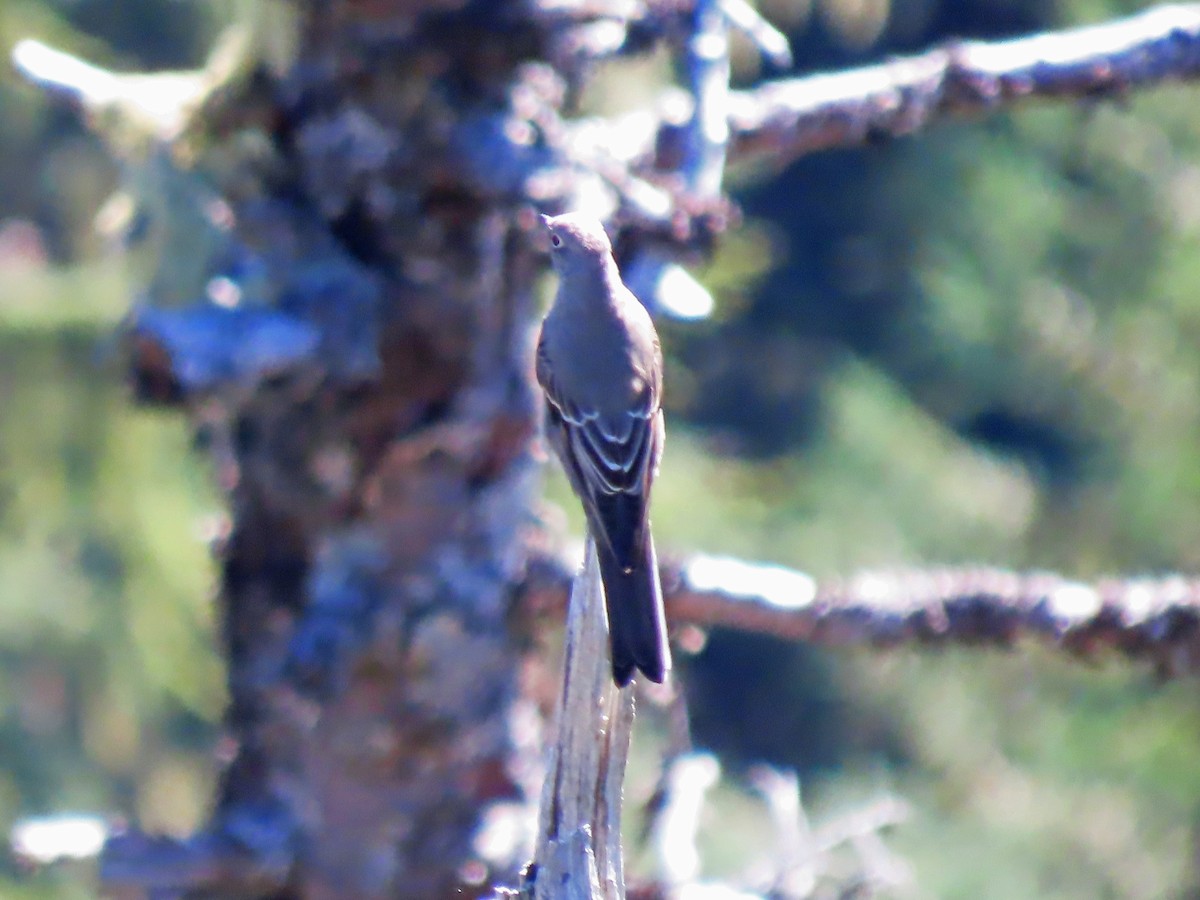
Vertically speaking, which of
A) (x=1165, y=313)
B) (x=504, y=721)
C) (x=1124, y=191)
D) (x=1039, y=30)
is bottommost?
(x=504, y=721)

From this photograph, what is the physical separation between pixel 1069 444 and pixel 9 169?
7574mm

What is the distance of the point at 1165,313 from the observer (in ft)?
38.1

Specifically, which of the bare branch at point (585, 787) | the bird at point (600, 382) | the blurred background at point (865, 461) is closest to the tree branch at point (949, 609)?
the bird at point (600, 382)

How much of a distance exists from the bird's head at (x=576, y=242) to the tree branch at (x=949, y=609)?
2.10 ft

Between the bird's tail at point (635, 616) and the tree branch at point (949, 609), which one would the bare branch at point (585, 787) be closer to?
the bird's tail at point (635, 616)

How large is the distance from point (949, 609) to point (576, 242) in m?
1.01

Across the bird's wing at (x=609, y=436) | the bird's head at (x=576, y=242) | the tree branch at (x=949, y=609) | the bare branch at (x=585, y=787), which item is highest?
the bird's head at (x=576, y=242)

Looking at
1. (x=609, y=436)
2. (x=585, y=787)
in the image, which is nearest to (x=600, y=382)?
(x=609, y=436)

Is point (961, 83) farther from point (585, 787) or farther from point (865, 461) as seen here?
point (865, 461)

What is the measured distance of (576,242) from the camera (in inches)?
148

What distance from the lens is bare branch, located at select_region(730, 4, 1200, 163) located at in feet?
12.4

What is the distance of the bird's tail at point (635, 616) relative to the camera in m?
2.76

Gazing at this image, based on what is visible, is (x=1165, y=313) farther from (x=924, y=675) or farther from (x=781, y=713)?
(x=781, y=713)

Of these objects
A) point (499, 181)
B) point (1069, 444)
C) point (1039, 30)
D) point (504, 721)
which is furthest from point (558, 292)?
point (1039, 30)
